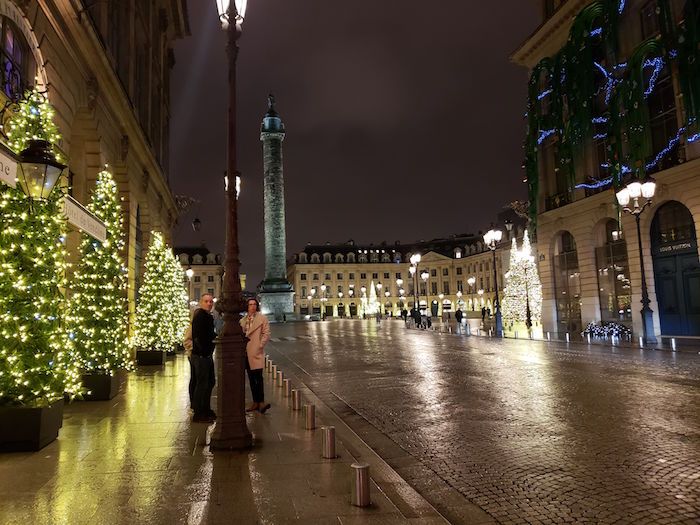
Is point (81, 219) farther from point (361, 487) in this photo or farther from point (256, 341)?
point (361, 487)

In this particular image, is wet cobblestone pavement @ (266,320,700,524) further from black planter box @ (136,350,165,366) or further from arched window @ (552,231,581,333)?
arched window @ (552,231,581,333)

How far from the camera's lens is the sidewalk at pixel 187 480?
16.3 ft

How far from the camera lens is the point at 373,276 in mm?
139750

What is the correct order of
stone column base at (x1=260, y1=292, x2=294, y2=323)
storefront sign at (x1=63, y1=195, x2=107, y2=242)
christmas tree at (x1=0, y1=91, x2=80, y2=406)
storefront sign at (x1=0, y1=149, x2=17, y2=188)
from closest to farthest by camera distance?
storefront sign at (x1=0, y1=149, x2=17, y2=188) < christmas tree at (x1=0, y1=91, x2=80, y2=406) < storefront sign at (x1=63, y1=195, x2=107, y2=242) < stone column base at (x1=260, y1=292, x2=294, y2=323)

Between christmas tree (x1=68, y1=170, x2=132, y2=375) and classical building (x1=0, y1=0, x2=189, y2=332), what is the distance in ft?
5.89

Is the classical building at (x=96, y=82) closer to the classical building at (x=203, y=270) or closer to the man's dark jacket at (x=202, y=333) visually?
the man's dark jacket at (x=202, y=333)

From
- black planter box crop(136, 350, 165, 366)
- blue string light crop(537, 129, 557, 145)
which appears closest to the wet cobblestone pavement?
black planter box crop(136, 350, 165, 366)

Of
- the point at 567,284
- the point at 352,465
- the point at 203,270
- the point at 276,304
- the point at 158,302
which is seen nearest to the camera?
the point at 352,465

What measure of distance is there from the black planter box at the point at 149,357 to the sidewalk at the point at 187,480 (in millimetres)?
10930

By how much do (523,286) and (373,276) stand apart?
104m

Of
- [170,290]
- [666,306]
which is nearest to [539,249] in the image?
[666,306]

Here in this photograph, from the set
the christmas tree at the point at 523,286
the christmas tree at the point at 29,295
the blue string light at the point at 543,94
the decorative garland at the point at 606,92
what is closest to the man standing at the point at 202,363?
the christmas tree at the point at 29,295

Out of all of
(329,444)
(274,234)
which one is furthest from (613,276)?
(274,234)

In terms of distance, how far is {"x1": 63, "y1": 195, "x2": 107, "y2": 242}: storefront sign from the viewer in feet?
32.8
